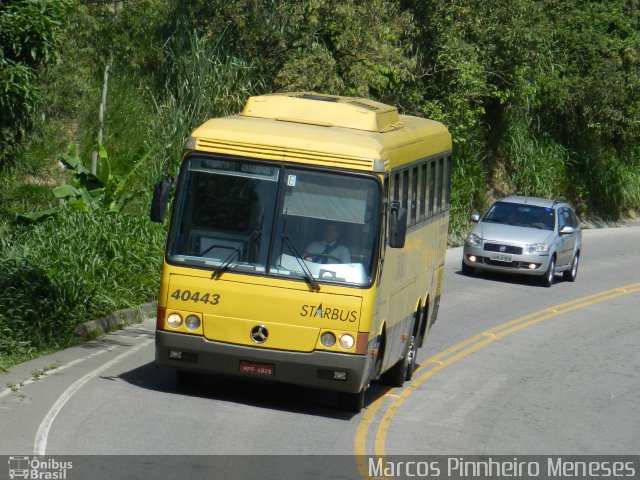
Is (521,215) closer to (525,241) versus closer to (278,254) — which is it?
(525,241)

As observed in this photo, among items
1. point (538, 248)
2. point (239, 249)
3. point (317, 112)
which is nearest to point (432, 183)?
point (317, 112)

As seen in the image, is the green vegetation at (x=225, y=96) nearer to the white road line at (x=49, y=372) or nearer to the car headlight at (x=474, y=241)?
the white road line at (x=49, y=372)

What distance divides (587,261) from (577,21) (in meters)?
11.8

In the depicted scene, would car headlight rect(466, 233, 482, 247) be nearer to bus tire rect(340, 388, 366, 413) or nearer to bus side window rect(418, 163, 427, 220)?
bus side window rect(418, 163, 427, 220)

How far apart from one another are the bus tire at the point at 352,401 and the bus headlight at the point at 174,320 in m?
1.95

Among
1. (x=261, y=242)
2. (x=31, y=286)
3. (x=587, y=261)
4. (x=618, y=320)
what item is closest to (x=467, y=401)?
(x=261, y=242)

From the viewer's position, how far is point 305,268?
12180mm

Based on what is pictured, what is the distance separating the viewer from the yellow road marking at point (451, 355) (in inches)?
469

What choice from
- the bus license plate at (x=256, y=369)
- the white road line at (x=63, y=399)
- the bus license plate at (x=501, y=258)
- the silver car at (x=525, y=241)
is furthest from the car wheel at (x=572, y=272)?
the bus license plate at (x=256, y=369)

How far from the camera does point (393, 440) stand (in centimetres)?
1206

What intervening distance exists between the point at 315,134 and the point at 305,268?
1415 millimetres

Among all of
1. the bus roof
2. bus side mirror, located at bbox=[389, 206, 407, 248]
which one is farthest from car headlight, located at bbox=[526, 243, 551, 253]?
bus side mirror, located at bbox=[389, 206, 407, 248]

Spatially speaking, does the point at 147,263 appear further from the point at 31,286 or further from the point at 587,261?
the point at 587,261

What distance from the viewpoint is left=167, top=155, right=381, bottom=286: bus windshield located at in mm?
12250
